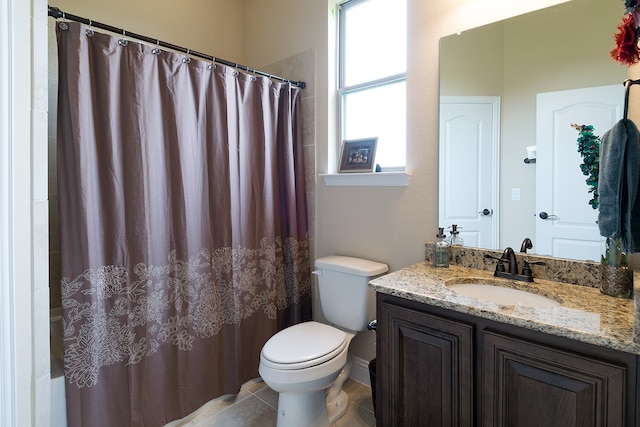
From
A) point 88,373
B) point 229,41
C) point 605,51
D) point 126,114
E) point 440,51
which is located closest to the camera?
point 605,51

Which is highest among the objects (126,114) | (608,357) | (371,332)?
(126,114)

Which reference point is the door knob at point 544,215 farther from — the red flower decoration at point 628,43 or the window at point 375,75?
the window at point 375,75

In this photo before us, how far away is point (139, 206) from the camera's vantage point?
154 cm

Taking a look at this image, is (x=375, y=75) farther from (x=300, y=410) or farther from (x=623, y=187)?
(x=300, y=410)

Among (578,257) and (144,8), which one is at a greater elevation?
(144,8)

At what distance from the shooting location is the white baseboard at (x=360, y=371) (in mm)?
2084

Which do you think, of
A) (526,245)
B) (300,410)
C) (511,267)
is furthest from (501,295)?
(300,410)

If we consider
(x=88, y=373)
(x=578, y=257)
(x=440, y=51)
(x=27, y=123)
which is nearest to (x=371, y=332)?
(x=578, y=257)

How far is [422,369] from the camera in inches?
48.1

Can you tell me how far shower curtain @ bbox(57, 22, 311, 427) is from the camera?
1.38 meters

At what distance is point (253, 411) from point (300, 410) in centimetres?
43

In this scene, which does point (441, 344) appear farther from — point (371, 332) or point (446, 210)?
point (371, 332)

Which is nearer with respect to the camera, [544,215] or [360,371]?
[544,215]

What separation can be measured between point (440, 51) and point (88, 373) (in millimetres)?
2169
